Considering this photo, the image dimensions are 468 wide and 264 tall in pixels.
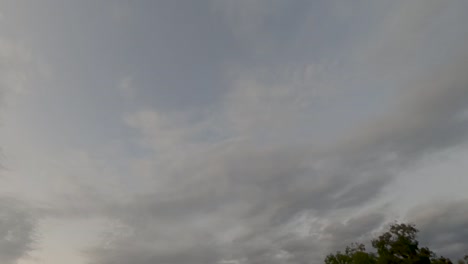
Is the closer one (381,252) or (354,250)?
(381,252)

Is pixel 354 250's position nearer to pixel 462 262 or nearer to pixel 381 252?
pixel 381 252

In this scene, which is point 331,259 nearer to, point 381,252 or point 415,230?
point 381,252

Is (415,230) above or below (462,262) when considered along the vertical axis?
above

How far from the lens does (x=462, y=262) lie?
88875 mm

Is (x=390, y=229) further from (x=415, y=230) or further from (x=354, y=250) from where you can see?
(x=354, y=250)

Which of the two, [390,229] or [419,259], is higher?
[390,229]

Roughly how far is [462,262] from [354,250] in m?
28.2

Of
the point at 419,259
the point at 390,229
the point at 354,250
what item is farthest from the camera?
the point at 354,250

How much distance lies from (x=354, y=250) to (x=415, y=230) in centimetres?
2021

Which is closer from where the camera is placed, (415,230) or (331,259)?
(415,230)

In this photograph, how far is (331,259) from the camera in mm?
105125

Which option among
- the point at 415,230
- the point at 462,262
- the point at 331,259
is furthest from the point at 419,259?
the point at 331,259

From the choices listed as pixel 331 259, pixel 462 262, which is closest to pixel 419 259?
pixel 462 262

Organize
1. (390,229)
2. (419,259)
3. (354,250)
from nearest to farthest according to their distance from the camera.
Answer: (419,259)
(390,229)
(354,250)
